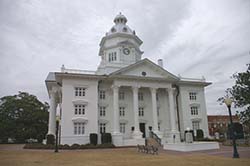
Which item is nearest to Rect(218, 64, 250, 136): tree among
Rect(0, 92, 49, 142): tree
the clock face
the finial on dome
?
the clock face

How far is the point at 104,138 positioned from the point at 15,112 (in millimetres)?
27876

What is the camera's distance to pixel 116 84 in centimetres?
3425

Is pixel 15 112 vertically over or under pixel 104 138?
over

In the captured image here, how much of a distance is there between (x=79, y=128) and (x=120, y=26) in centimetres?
2372

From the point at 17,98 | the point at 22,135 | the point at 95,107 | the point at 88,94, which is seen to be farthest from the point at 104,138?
the point at 17,98

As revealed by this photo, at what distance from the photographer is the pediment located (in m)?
35.5

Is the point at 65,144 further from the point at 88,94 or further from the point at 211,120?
the point at 211,120

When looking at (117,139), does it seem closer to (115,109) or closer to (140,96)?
(115,109)

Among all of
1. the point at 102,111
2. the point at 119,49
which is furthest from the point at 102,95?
the point at 119,49

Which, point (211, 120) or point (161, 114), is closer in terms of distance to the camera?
point (161, 114)

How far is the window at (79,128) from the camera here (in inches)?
1246

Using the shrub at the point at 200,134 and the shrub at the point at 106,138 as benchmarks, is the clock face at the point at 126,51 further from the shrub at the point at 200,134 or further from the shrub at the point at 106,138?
the shrub at the point at 200,134

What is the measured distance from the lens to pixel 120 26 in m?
45.8

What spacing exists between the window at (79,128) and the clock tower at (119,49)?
1120cm
